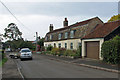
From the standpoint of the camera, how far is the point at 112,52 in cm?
1395

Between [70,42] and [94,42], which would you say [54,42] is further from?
[94,42]

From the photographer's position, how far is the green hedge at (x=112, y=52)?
1346 centimetres

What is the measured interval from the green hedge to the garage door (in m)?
3.52

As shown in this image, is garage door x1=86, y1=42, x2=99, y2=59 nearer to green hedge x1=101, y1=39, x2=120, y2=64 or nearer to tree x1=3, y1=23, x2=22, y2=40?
green hedge x1=101, y1=39, x2=120, y2=64

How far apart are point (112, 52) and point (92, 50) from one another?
5771 mm

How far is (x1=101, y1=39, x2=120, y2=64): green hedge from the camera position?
13464 millimetres

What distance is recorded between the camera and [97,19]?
25688 mm

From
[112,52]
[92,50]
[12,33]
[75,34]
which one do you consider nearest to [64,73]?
[112,52]

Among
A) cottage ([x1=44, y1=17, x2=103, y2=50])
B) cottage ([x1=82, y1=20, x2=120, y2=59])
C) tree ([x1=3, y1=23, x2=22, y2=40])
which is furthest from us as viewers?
tree ([x1=3, y1=23, x2=22, y2=40])

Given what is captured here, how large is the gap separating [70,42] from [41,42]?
29.4 metres

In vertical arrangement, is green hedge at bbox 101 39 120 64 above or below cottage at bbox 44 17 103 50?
below

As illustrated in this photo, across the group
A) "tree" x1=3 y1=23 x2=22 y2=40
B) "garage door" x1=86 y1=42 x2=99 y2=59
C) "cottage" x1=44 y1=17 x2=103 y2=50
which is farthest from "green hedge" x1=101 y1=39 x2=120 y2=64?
"tree" x1=3 y1=23 x2=22 y2=40

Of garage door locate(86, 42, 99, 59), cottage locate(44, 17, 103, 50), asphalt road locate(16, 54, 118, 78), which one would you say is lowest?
asphalt road locate(16, 54, 118, 78)

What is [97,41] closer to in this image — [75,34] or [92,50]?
[92,50]
